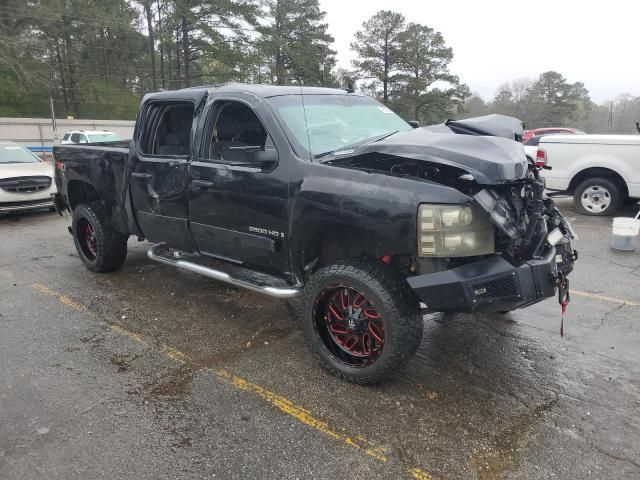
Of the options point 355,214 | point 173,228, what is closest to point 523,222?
point 355,214

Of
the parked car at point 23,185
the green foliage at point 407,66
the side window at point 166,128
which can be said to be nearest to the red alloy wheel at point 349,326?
the side window at point 166,128

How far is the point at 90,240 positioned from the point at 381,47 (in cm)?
4567

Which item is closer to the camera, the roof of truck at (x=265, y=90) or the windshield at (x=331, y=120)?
the windshield at (x=331, y=120)

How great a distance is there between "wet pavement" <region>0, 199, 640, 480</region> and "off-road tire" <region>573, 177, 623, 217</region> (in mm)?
4085

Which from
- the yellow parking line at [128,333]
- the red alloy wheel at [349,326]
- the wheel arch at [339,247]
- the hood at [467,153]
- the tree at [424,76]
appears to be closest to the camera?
the hood at [467,153]

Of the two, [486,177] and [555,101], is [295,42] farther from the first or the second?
[486,177]

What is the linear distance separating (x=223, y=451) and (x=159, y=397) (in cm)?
78

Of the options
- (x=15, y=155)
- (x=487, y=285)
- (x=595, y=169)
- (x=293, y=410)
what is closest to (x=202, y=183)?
(x=293, y=410)

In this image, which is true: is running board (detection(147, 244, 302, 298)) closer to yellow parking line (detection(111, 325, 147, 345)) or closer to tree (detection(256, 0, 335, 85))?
yellow parking line (detection(111, 325, 147, 345))

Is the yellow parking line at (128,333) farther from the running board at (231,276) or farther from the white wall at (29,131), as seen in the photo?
the white wall at (29,131)

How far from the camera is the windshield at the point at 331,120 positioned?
3.86 metres

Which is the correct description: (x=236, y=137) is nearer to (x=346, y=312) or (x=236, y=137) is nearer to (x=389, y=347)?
(x=346, y=312)

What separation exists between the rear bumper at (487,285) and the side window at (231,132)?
1.72m

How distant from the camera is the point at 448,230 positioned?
295 centimetres
